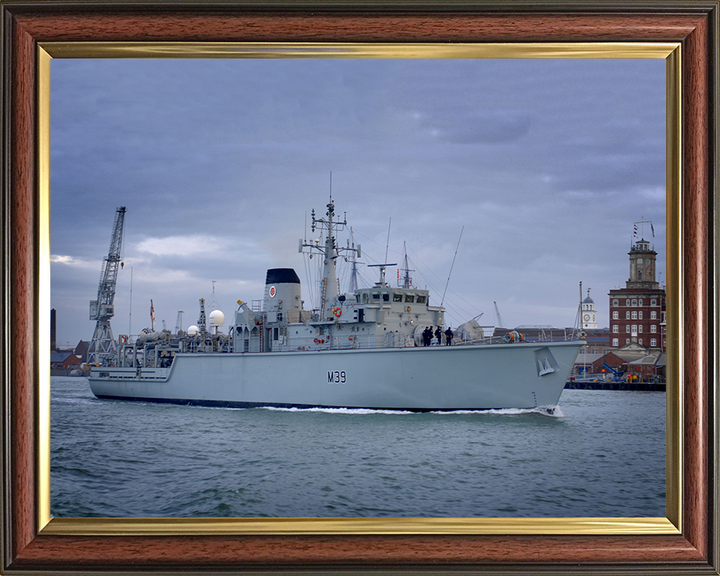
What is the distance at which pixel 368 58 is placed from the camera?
3971mm

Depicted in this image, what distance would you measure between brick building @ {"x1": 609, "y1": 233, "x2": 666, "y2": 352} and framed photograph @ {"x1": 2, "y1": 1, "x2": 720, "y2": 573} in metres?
0.30

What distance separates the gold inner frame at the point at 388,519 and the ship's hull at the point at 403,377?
15397 millimetres

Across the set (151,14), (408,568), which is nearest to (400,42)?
(151,14)

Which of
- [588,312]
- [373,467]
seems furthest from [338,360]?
[588,312]

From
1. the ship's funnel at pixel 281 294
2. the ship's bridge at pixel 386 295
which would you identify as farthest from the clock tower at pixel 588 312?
the ship's funnel at pixel 281 294

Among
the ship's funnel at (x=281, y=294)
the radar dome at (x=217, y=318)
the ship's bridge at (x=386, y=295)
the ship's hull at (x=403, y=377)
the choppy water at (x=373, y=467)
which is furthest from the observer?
the radar dome at (x=217, y=318)

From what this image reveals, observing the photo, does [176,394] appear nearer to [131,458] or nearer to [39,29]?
[131,458]

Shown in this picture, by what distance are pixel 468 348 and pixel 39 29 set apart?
17251 mm

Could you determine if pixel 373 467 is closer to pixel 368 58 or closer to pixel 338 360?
pixel 368 58

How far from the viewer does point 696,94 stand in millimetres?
3869

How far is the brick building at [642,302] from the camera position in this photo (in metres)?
4.17

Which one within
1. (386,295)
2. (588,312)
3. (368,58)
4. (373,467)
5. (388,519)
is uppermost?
(368,58)

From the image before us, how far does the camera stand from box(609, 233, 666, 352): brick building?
164 inches

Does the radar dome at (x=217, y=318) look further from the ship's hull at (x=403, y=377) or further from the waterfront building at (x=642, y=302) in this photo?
the waterfront building at (x=642, y=302)
